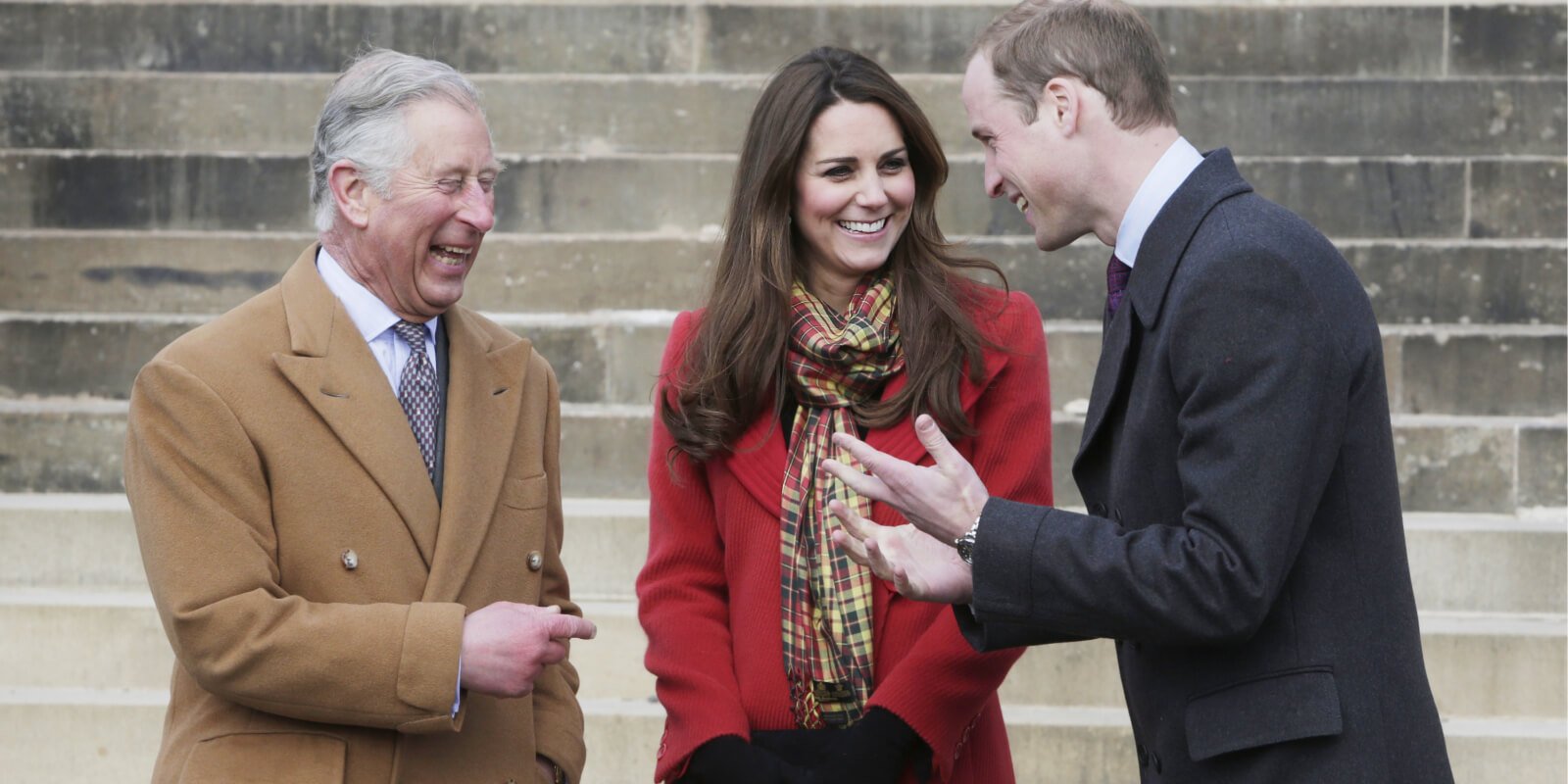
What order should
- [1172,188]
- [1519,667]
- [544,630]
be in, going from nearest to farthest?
[1172,188]
[544,630]
[1519,667]

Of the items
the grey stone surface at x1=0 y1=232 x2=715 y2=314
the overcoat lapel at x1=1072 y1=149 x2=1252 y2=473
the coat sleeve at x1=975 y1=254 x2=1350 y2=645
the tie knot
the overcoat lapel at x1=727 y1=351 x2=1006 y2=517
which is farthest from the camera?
the grey stone surface at x1=0 y1=232 x2=715 y2=314

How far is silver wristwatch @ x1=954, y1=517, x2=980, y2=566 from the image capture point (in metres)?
2.07

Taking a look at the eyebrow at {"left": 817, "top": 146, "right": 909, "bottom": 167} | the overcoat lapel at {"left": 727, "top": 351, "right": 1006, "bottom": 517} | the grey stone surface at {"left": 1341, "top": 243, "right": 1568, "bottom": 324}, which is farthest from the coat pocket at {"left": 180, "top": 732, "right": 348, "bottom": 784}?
the grey stone surface at {"left": 1341, "top": 243, "right": 1568, "bottom": 324}

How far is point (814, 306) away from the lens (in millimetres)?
2902

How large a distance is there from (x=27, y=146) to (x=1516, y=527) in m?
5.43

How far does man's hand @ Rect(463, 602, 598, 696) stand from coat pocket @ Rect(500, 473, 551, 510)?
0.84 feet

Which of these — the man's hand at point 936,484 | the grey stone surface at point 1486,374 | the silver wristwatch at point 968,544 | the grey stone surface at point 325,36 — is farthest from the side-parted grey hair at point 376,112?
the grey stone surface at point 325,36

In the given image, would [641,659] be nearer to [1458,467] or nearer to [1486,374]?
[1458,467]

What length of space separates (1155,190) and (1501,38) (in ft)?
16.4

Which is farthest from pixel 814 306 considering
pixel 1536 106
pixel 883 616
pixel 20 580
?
pixel 1536 106

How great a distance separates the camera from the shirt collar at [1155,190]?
2154 mm

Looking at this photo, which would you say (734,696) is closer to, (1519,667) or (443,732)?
(443,732)

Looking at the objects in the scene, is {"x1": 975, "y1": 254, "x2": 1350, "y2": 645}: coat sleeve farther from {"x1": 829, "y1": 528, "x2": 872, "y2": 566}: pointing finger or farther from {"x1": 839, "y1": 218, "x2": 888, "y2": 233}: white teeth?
{"x1": 839, "y1": 218, "x2": 888, "y2": 233}: white teeth

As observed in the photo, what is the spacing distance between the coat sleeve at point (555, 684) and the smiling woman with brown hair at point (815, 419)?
14 centimetres
